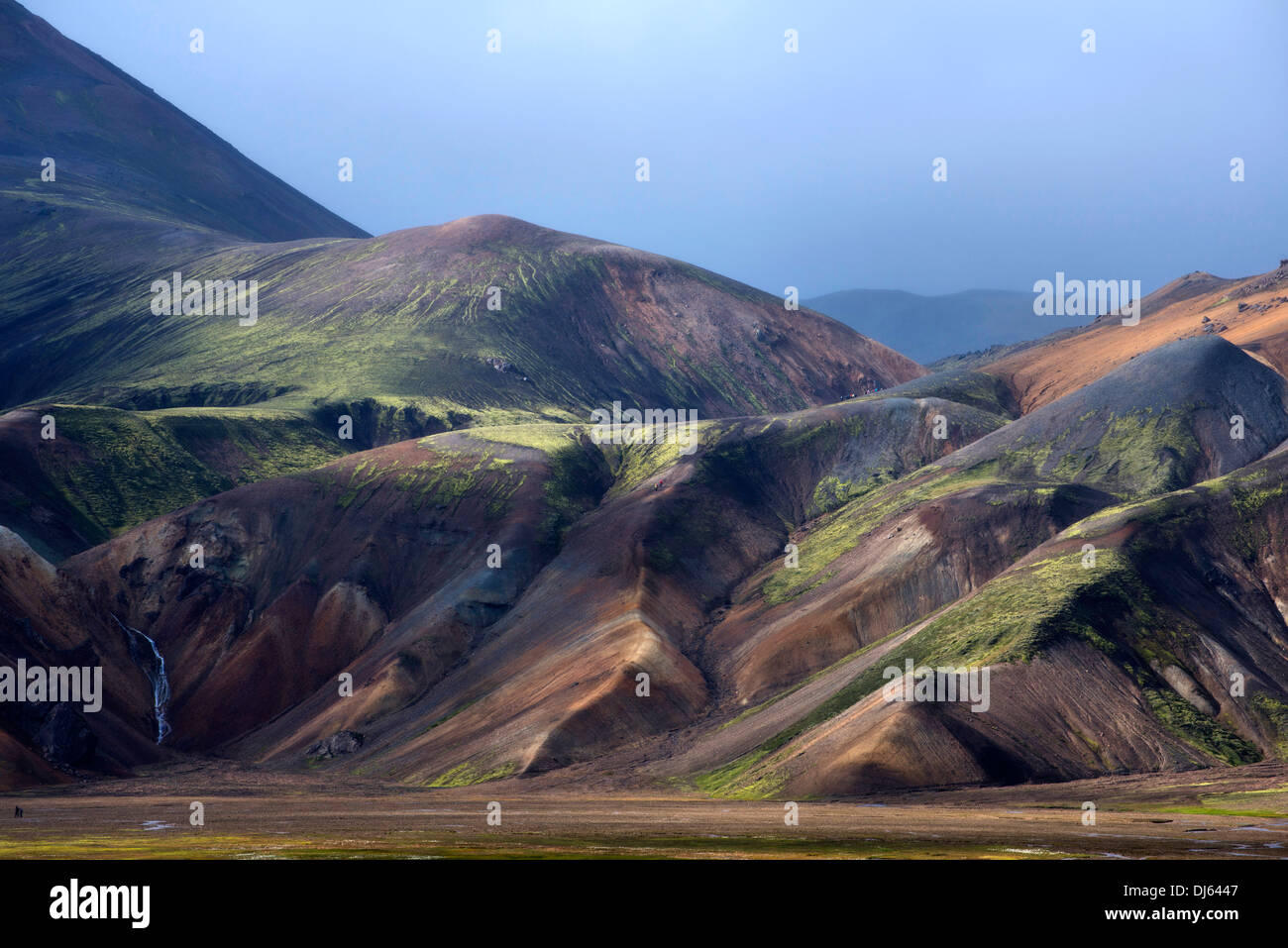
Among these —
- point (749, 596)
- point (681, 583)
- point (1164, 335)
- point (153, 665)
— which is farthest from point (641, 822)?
point (1164, 335)

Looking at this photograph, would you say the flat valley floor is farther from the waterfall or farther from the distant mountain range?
Result: the waterfall

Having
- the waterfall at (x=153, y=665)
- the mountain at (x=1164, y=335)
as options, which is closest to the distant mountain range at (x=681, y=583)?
the waterfall at (x=153, y=665)

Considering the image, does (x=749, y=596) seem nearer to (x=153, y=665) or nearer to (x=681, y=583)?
(x=681, y=583)

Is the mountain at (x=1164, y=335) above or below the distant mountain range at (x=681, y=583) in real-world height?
above

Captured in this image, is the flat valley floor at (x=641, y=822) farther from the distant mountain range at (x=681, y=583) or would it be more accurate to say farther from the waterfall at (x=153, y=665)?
the waterfall at (x=153, y=665)

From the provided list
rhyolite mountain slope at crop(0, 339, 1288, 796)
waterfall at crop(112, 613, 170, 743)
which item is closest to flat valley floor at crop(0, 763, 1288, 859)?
rhyolite mountain slope at crop(0, 339, 1288, 796)
